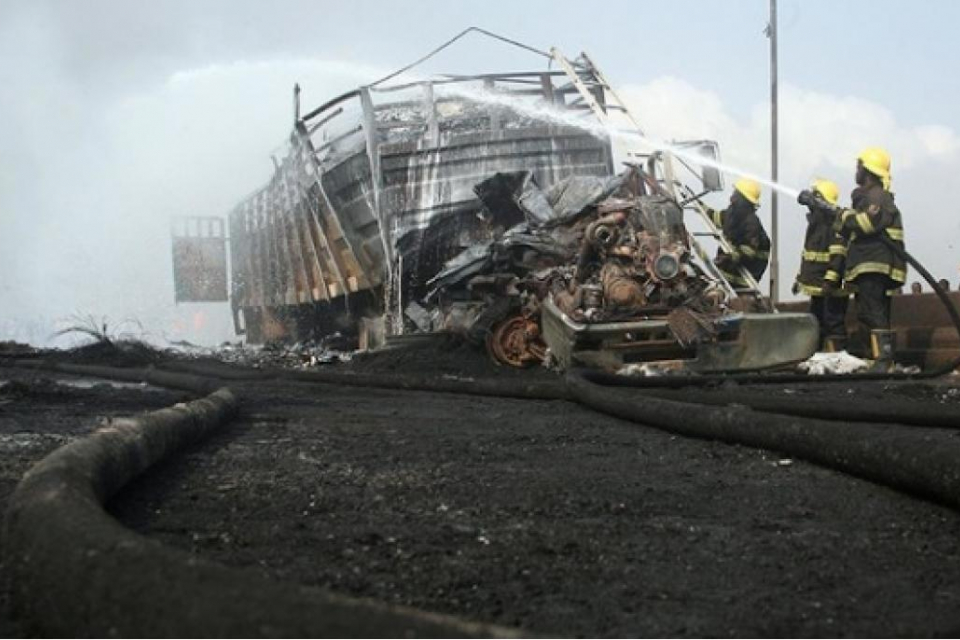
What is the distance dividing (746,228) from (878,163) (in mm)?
1611

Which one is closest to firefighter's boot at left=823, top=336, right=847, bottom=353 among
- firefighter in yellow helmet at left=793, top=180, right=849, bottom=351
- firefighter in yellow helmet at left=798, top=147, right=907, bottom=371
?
firefighter in yellow helmet at left=793, top=180, right=849, bottom=351

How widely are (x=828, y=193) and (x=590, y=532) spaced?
8.03m

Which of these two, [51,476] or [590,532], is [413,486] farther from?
[51,476]

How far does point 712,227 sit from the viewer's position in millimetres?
8867

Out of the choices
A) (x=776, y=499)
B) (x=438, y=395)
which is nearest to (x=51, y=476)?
(x=776, y=499)

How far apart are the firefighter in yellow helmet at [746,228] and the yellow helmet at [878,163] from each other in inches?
48.9

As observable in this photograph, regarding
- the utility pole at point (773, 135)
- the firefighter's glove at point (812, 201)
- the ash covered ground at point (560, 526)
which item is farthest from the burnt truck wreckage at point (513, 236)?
the utility pole at point (773, 135)

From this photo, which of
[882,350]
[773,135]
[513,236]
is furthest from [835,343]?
[773,135]

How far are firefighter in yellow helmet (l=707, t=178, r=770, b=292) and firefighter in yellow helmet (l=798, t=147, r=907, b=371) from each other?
49.2 inches

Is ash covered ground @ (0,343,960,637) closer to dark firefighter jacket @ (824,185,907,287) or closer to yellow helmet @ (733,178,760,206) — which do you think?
dark firefighter jacket @ (824,185,907,287)

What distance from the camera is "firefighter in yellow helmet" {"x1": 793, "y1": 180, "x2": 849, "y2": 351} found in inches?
361

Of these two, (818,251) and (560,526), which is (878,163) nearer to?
(818,251)

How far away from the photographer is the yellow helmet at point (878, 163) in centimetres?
859

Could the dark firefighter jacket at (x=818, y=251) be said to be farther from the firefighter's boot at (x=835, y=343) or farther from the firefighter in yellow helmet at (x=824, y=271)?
the firefighter's boot at (x=835, y=343)
